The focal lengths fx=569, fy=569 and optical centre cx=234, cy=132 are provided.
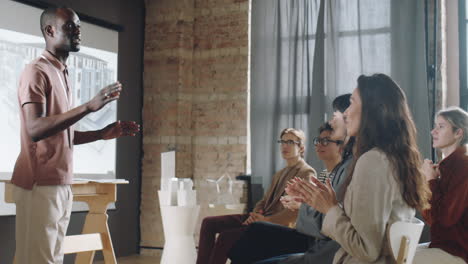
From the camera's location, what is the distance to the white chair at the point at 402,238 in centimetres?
180

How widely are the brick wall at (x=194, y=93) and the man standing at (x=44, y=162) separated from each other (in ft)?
12.6

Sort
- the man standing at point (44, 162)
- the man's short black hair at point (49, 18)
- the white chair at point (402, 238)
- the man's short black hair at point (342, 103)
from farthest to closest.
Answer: the man's short black hair at point (342, 103) → the man's short black hair at point (49, 18) → the man standing at point (44, 162) → the white chair at point (402, 238)

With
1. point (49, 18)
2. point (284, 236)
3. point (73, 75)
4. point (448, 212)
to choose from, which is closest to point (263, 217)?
point (284, 236)

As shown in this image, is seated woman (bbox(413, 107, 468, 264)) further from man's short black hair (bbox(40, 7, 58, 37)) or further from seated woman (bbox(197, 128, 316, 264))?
man's short black hair (bbox(40, 7, 58, 37))

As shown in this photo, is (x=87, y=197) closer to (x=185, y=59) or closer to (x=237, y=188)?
(x=237, y=188)

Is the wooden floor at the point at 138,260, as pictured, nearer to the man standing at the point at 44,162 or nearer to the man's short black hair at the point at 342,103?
the man's short black hair at the point at 342,103

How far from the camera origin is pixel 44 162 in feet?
7.41

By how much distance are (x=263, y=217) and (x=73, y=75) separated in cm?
252

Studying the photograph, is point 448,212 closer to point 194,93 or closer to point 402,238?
point 402,238

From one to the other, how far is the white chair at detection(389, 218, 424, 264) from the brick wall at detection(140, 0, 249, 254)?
427 centimetres

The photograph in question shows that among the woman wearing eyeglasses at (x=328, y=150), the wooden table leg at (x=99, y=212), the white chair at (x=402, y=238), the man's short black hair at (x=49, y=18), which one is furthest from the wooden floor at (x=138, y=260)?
the white chair at (x=402, y=238)

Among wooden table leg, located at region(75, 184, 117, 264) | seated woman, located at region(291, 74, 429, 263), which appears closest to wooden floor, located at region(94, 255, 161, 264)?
wooden table leg, located at region(75, 184, 117, 264)

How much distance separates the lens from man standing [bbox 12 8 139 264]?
7.29ft

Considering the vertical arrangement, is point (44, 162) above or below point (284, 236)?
above
